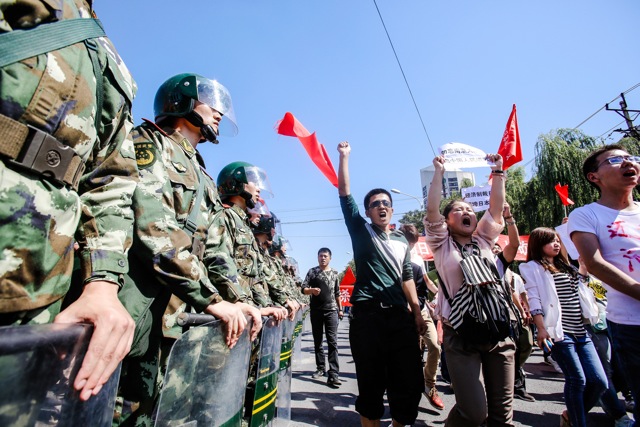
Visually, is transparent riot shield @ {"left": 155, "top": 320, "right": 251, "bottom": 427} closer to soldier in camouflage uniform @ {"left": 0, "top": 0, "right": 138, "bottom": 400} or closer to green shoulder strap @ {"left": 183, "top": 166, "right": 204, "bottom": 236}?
soldier in camouflage uniform @ {"left": 0, "top": 0, "right": 138, "bottom": 400}

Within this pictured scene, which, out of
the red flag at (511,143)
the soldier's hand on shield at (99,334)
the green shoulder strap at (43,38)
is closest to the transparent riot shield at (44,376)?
the soldier's hand on shield at (99,334)

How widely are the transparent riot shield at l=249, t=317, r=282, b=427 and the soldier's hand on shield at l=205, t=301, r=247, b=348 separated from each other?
0.53m

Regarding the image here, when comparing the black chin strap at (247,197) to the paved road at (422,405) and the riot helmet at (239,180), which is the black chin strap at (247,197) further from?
the paved road at (422,405)

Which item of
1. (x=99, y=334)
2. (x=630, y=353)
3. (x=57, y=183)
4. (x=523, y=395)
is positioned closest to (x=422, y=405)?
(x=523, y=395)

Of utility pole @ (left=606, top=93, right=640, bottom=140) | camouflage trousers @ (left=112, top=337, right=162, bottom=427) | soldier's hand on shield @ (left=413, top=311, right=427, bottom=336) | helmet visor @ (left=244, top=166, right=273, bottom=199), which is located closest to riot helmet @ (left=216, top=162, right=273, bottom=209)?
helmet visor @ (left=244, top=166, right=273, bottom=199)

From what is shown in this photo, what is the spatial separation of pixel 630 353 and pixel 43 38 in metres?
3.21

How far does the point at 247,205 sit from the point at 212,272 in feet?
7.73

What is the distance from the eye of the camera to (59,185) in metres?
1.08

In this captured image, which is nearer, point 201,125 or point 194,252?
point 194,252

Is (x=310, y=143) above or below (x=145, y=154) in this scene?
above

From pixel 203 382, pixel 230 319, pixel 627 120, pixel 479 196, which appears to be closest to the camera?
pixel 203 382

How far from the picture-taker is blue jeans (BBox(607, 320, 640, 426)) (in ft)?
7.63

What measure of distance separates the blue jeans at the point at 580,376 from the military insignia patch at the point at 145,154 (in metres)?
3.66

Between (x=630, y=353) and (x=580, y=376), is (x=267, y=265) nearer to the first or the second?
(x=580, y=376)
